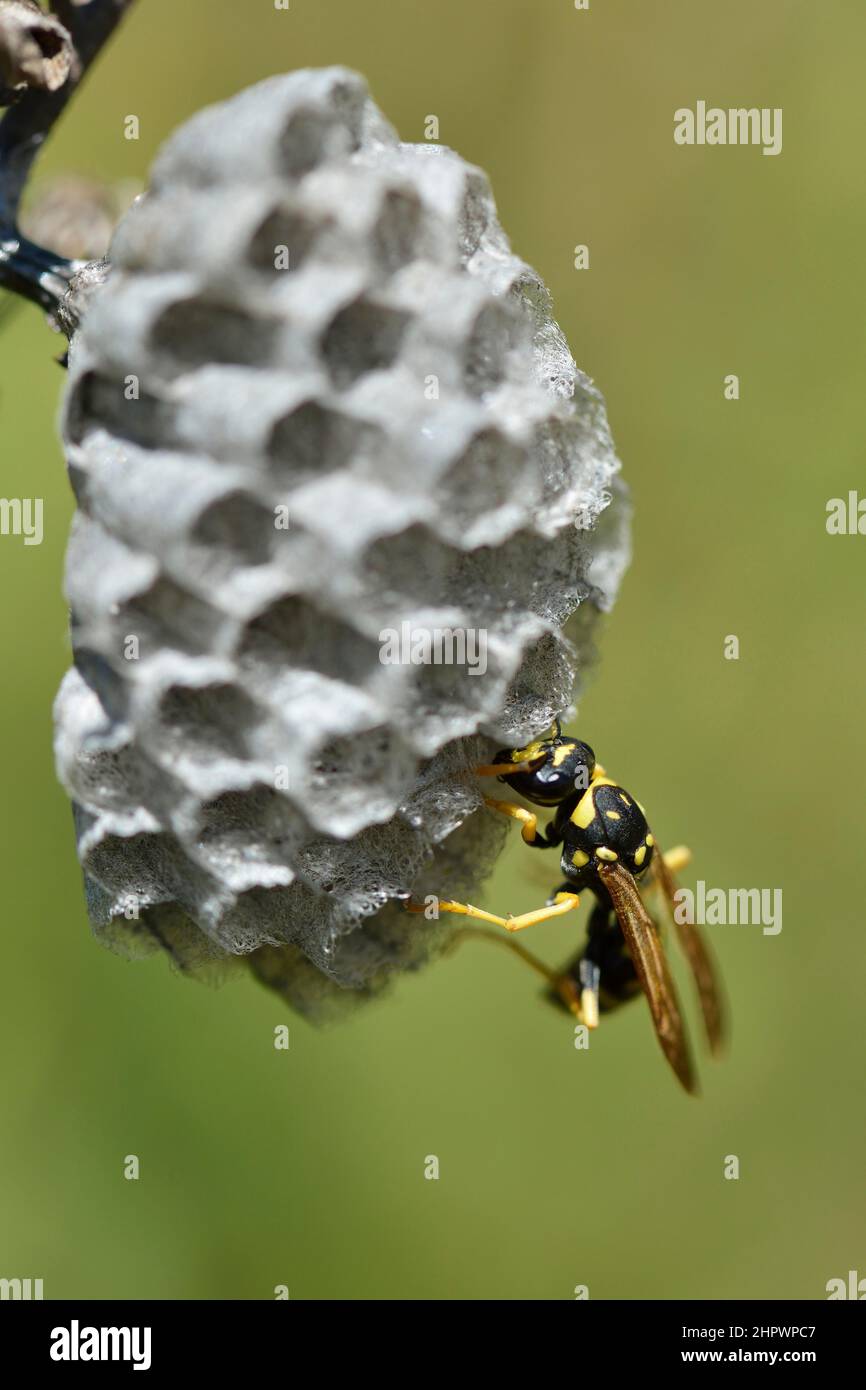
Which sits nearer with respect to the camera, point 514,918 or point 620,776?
point 514,918

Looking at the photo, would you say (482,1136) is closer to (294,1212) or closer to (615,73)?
(294,1212)

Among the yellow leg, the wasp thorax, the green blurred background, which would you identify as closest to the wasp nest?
the yellow leg

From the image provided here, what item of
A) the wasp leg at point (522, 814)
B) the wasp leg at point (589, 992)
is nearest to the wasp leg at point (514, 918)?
the wasp leg at point (522, 814)

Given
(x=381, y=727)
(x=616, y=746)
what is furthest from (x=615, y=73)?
(x=381, y=727)

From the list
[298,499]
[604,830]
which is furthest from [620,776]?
[298,499]

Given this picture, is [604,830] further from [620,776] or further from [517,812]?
[620,776]
